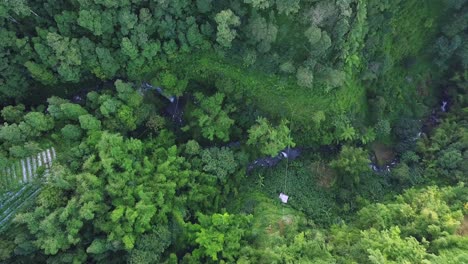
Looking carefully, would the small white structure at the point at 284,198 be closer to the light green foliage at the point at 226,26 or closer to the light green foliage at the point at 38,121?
the light green foliage at the point at 226,26

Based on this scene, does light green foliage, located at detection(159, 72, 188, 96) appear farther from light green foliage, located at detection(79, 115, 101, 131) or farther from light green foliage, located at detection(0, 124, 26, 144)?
A: light green foliage, located at detection(0, 124, 26, 144)

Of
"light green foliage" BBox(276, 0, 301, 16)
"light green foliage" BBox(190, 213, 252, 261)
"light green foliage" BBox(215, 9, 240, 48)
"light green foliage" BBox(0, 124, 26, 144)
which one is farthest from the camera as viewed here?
"light green foliage" BBox(276, 0, 301, 16)

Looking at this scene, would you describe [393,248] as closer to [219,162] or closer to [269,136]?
[269,136]

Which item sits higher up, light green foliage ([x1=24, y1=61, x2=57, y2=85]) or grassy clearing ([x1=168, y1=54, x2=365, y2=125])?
light green foliage ([x1=24, y1=61, x2=57, y2=85])

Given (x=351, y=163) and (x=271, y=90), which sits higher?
(x=271, y=90)

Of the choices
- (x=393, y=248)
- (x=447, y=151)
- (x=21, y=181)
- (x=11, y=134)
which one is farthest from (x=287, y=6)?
(x=21, y=181)

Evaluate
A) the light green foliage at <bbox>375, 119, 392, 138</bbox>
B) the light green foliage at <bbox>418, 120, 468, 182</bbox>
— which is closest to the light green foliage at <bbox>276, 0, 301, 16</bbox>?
the light green foliage at <bbox>375, 119, 392, 138</bbox>

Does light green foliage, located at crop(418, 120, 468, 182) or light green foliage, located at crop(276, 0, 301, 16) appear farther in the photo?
light green foliage, located at crop(418, 120, 468, 182)

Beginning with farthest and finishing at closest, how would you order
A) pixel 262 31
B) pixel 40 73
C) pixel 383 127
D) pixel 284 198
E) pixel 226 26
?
pixel 383 127 < pixel 284 198 < pixel 40 73 < pixel 262 31 < pixel 226 26
